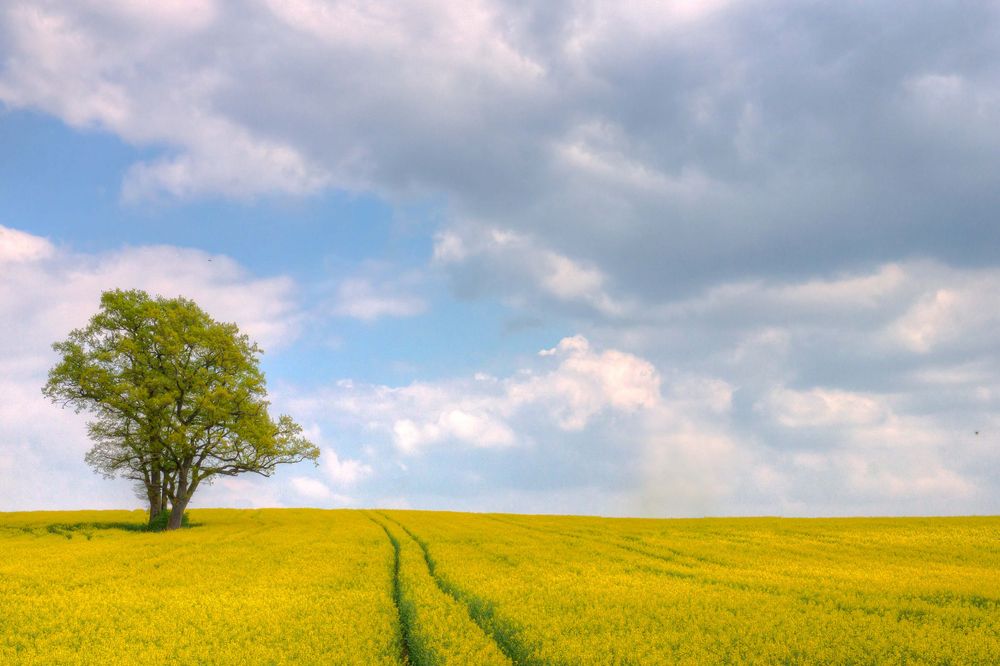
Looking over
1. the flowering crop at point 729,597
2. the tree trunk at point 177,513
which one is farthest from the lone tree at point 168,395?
the flowering crop at point 729,597

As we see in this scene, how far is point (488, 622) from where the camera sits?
14.1 meters

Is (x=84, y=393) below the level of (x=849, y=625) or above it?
above

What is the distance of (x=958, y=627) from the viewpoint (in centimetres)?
1429

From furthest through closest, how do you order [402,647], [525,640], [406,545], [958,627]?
1. [406,545]
2. [958,627]
3. [402,647]
4. [525,640]

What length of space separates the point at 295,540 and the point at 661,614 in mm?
24844

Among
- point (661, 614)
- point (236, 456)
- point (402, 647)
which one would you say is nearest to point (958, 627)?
point (661, 614)

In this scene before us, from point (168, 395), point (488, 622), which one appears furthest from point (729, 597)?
point (168, 395)

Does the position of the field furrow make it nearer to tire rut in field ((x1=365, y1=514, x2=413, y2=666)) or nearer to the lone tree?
tire rut in field ((x1=365, y1=514, x2=413, y2=666))

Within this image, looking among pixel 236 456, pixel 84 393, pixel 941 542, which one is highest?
pixel 84 393

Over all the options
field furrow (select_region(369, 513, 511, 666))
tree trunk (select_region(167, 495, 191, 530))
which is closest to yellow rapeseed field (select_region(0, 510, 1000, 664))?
field furrow (select_region(369, 513, 511, 666))

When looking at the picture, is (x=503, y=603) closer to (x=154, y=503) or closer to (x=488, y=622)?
(x=488, y=622)

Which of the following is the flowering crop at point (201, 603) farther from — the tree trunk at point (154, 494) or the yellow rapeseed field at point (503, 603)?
the tree trunk at point (154, 494)

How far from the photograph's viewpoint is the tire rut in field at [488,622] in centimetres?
1198

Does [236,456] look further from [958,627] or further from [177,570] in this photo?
[958,627]
